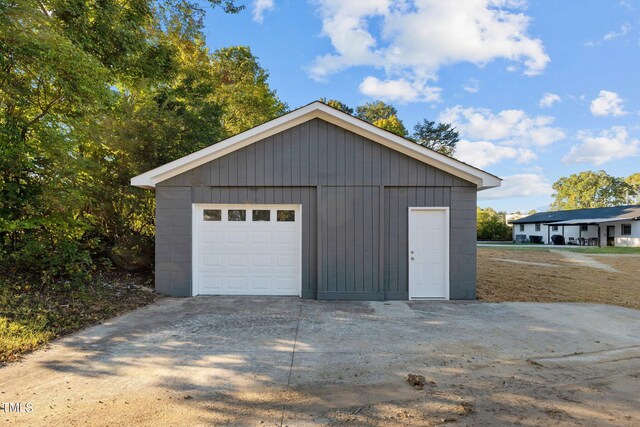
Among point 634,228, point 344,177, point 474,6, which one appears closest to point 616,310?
point 344,177

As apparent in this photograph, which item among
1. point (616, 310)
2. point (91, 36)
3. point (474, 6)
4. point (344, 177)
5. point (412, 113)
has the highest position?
point (412, 113)

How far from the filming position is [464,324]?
4965mm

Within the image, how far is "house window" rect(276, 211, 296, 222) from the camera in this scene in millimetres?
6977

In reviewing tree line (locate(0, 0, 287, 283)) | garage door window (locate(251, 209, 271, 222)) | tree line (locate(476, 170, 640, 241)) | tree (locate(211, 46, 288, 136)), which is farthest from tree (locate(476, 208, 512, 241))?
garage door window (locate(251, 209, 271, 222))

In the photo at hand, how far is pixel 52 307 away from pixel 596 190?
6573 cm

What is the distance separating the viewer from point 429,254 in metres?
6.72

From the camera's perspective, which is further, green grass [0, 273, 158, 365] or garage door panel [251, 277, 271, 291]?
garage door panel [251, 277, 271, 291]

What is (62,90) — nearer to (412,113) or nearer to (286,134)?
(286,134)

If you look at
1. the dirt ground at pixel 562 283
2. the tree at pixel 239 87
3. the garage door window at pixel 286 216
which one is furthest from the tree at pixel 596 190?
the garage door window at pixel 286 216

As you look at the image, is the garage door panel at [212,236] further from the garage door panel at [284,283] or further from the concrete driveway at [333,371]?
the concrete driveway at [333,371]

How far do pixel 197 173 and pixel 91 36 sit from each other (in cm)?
449

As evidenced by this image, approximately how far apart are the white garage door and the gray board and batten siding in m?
0.24

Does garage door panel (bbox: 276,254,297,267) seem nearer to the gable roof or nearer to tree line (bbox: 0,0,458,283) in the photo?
the gable roof

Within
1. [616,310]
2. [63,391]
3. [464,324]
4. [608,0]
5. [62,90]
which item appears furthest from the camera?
[608,0]
